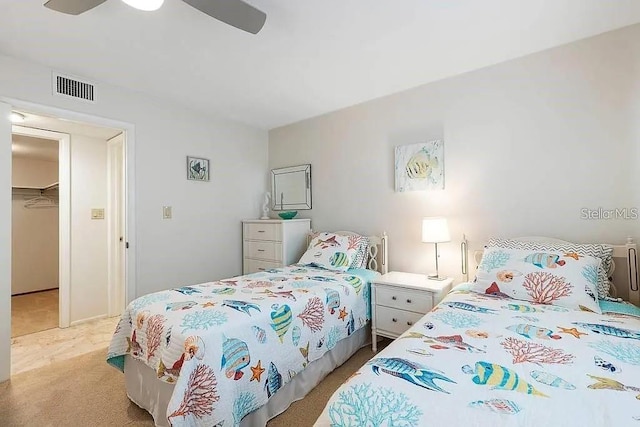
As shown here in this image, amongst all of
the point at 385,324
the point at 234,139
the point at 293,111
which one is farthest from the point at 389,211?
the point at 234,139

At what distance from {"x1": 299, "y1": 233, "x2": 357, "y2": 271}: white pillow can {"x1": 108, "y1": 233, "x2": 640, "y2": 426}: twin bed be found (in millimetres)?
296

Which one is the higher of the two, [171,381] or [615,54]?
[615,54]

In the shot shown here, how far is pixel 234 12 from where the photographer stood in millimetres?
1522

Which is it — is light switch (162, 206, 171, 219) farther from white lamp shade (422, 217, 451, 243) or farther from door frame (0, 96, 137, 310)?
white lamp shade (422, 217, 451, 243)

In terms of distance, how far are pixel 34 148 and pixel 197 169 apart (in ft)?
8.88

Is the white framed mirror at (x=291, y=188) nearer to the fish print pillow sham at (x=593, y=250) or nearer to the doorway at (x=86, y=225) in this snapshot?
the doorway at (x=86, y=225)

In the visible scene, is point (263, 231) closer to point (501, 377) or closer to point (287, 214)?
point (287, 214)

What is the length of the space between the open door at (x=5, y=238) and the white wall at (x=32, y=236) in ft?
10.7

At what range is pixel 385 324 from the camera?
8.34ft

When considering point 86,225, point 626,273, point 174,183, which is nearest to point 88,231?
point 86,225

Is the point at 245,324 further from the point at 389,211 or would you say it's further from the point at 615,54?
the point at 615,54

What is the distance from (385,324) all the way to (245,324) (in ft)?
4.45

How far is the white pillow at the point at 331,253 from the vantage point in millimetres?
2939

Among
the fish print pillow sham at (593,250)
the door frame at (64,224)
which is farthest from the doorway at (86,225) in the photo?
the fish print pillow sham at (593,250)
